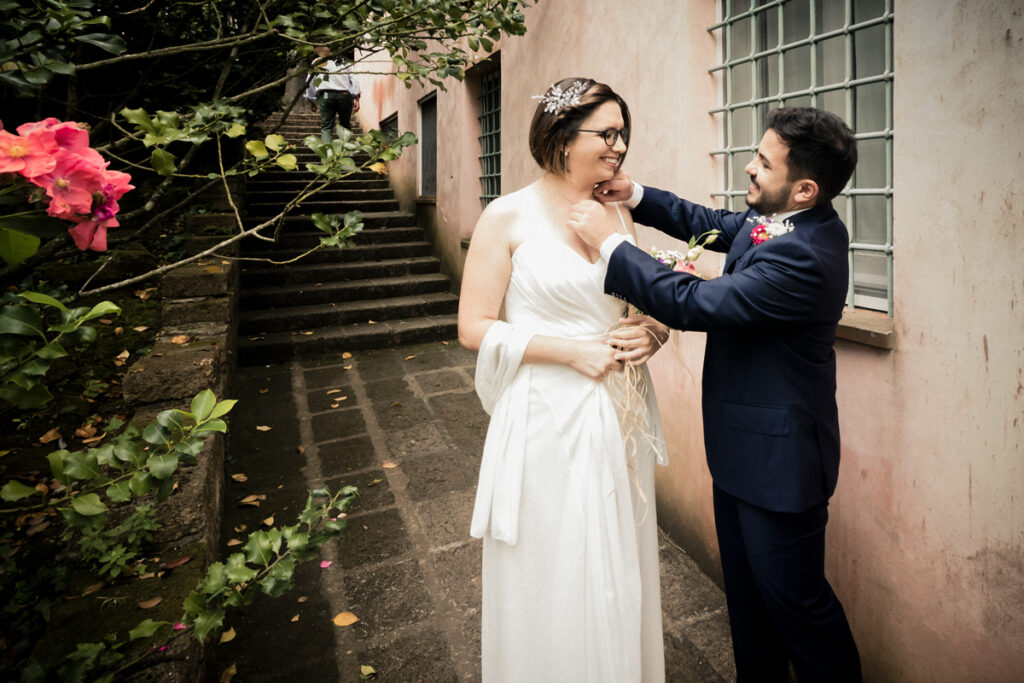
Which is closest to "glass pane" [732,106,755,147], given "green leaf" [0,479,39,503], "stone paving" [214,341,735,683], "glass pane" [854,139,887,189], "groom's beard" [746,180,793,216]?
"glass pane" [854,139,887,189]

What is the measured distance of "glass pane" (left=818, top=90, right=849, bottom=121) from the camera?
2.28m

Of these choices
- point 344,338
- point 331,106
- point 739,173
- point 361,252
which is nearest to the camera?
point 739,173

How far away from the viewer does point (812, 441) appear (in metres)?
1.74

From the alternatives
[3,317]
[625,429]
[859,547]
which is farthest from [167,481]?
[859,547]

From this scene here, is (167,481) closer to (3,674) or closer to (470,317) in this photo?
(3,674)

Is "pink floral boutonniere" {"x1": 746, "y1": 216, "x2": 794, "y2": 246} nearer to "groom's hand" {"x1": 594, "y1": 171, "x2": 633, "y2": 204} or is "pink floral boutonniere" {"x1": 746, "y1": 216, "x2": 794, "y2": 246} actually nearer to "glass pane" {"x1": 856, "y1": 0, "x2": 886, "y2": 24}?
"groom's hand" {"x1": 594, "y1": 171, "x2": 633, "y2": 204}

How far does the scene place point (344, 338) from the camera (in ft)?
21.7

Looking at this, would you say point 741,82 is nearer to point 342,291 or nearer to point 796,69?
point 796,69

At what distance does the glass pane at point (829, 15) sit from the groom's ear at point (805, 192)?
1070 millimetres

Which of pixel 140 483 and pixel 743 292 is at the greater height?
pixel 743 292

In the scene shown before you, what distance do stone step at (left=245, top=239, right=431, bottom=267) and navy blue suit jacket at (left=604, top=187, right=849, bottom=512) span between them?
22.6 feet

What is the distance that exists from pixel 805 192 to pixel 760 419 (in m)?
0.69

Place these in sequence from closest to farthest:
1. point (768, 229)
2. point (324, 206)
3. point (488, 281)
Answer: point (768, 229) → point (488, 281) → point (324, 206)

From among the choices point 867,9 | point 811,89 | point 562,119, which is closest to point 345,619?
point 562,119
